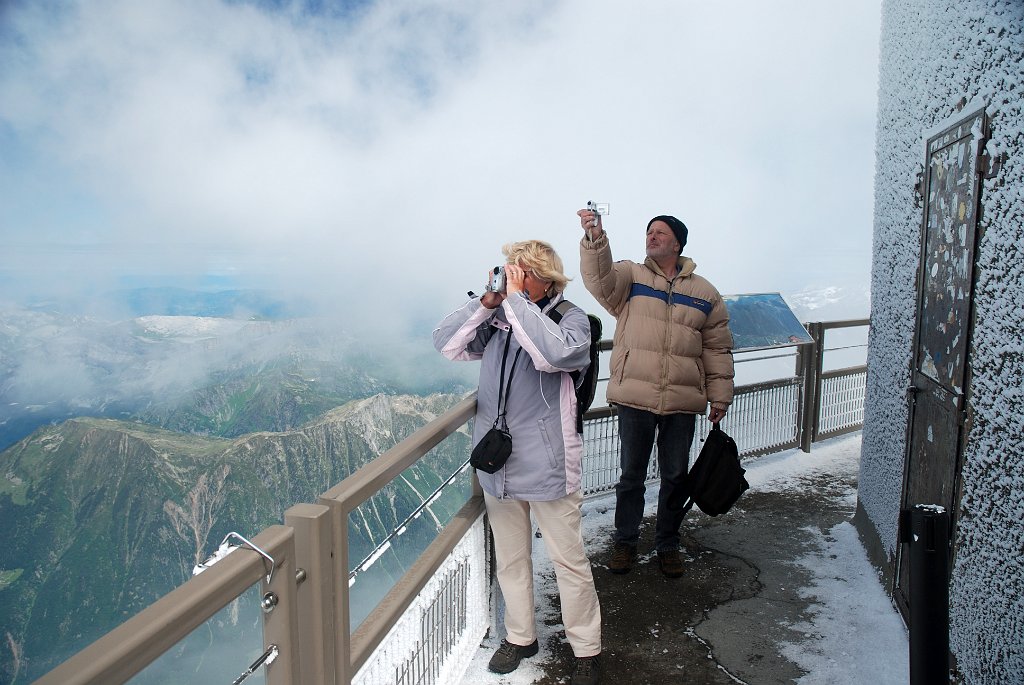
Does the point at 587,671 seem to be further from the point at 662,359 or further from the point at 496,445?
the point at 662,359

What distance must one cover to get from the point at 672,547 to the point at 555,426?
4.59 feet

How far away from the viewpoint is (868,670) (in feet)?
7.86

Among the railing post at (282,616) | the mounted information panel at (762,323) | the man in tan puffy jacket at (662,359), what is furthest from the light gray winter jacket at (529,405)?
the mounted information panel at (762,323)

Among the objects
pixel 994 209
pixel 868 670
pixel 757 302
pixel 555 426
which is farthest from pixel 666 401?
pixel 757 302

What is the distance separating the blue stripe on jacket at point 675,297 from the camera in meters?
2.99

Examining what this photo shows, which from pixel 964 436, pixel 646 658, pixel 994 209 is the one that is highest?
pixel 994 209

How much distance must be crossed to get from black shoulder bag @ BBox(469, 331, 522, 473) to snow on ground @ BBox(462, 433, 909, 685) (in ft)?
2.58

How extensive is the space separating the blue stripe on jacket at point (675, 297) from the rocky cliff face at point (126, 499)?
56.5ft

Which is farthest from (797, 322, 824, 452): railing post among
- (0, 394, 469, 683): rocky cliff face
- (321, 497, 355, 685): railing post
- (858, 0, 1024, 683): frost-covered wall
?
(0, 394, 469, 683): rocky cliff face

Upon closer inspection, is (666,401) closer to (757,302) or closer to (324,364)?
(757,302)

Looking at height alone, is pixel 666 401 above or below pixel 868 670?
above

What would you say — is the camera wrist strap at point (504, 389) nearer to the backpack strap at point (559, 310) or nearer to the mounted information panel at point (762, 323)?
the backpack strap at point (559, 310)

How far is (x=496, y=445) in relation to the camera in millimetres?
2086

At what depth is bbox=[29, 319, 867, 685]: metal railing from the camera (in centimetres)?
80
